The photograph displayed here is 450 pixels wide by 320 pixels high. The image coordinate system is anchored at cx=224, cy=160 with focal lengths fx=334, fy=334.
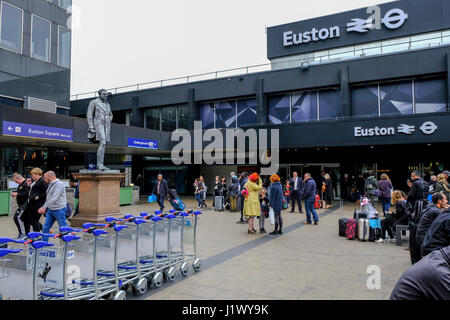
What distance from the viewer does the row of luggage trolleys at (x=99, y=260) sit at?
353 cm

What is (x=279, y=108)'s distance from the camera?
81.6ft

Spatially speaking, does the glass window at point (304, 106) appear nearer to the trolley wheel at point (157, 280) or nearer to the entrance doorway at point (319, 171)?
the entrance doorway at point (319, 171)

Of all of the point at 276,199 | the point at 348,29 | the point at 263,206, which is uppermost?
the point at 348,29

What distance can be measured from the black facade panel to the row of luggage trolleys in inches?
957

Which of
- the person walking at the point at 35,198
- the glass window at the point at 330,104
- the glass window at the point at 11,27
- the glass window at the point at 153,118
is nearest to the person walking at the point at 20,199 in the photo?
the person walking at the point at 35,198

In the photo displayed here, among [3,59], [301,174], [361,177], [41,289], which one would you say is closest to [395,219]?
[41,289]

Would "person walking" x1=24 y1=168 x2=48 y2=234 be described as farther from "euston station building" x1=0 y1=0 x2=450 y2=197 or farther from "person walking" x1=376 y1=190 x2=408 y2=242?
"euston station building" x1=0 y1=0 x2=450 y2=197

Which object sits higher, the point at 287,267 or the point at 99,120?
the point at 99,120

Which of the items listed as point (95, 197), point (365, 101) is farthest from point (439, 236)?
point (365, 101)

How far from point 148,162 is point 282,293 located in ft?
92.2

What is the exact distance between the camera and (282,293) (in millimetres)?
4938

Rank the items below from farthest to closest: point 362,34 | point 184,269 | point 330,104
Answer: point 362,34 < point 330,104 < point 184,269

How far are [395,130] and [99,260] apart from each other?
58.8 feet

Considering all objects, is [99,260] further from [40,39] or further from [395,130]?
[40,39]
